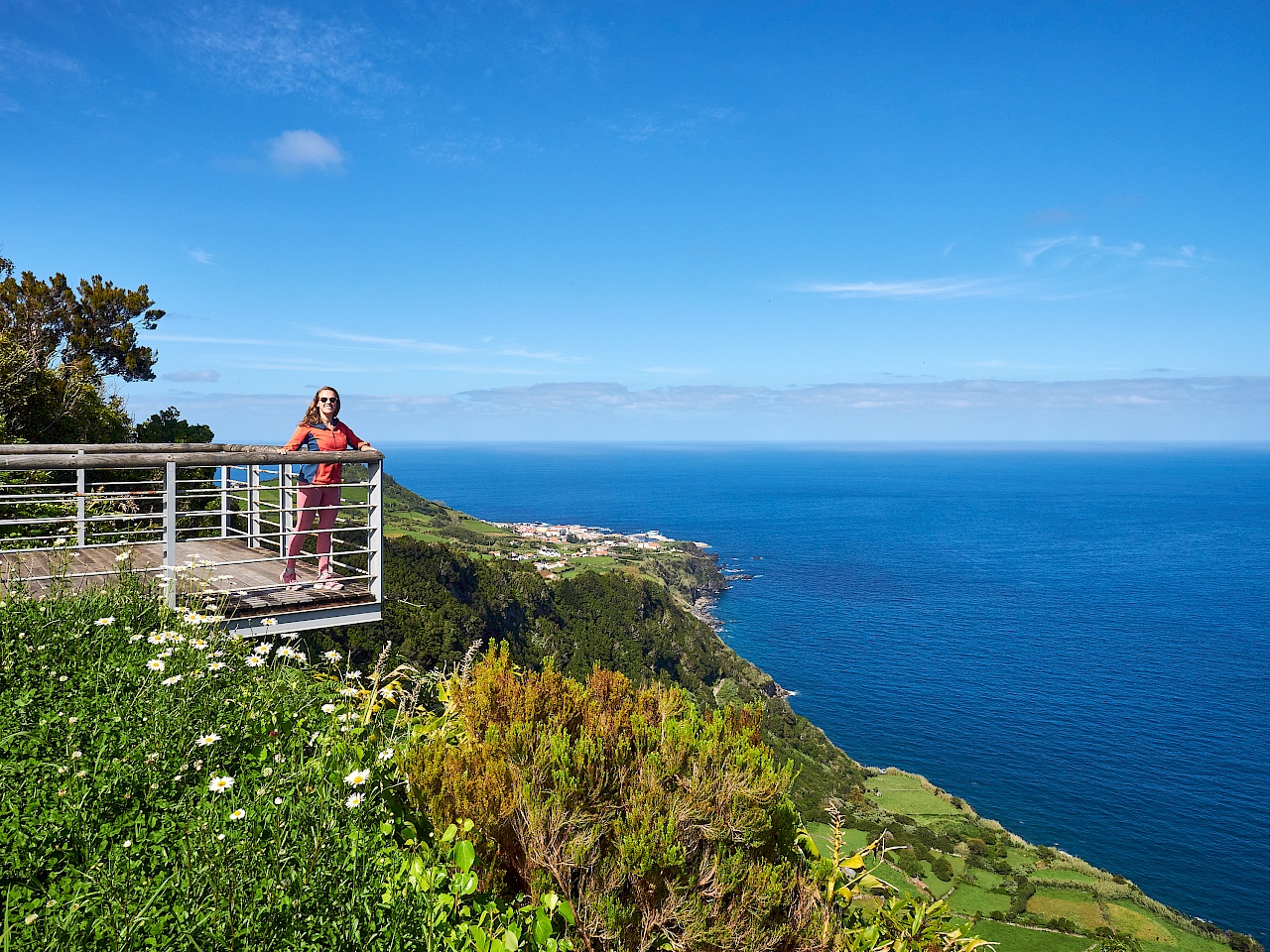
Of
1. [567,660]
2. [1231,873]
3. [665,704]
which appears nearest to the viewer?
[665,704]

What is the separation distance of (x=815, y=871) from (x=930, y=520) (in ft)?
521

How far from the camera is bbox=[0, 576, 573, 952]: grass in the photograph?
2.24m

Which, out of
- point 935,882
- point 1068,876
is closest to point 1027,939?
point 935,882

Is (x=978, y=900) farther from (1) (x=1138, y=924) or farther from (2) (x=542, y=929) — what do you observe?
(2) (x=542, y=929)

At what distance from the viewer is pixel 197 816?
2.73 metres

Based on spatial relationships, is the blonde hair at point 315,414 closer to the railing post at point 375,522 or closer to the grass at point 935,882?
the railing post at point 375,522

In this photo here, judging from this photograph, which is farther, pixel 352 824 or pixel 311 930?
pixel 352 824

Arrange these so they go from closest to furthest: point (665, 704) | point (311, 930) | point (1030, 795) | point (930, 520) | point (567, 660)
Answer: point (311, 930), point (665, 704), point (1030, 795), point (567, 660), point (930, 520)

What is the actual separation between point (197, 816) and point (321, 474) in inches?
182

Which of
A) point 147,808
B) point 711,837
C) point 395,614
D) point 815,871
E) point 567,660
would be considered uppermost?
point 147,808

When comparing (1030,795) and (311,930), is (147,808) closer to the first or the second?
(311,930)

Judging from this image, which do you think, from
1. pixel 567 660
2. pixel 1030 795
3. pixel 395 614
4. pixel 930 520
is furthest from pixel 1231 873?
pixel 930 520

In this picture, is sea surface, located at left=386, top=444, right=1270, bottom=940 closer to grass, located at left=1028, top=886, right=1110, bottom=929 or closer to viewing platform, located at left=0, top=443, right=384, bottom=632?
grass, located at left=1028, top=886, right=1110, bottom=929

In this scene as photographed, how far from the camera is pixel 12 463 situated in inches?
193
